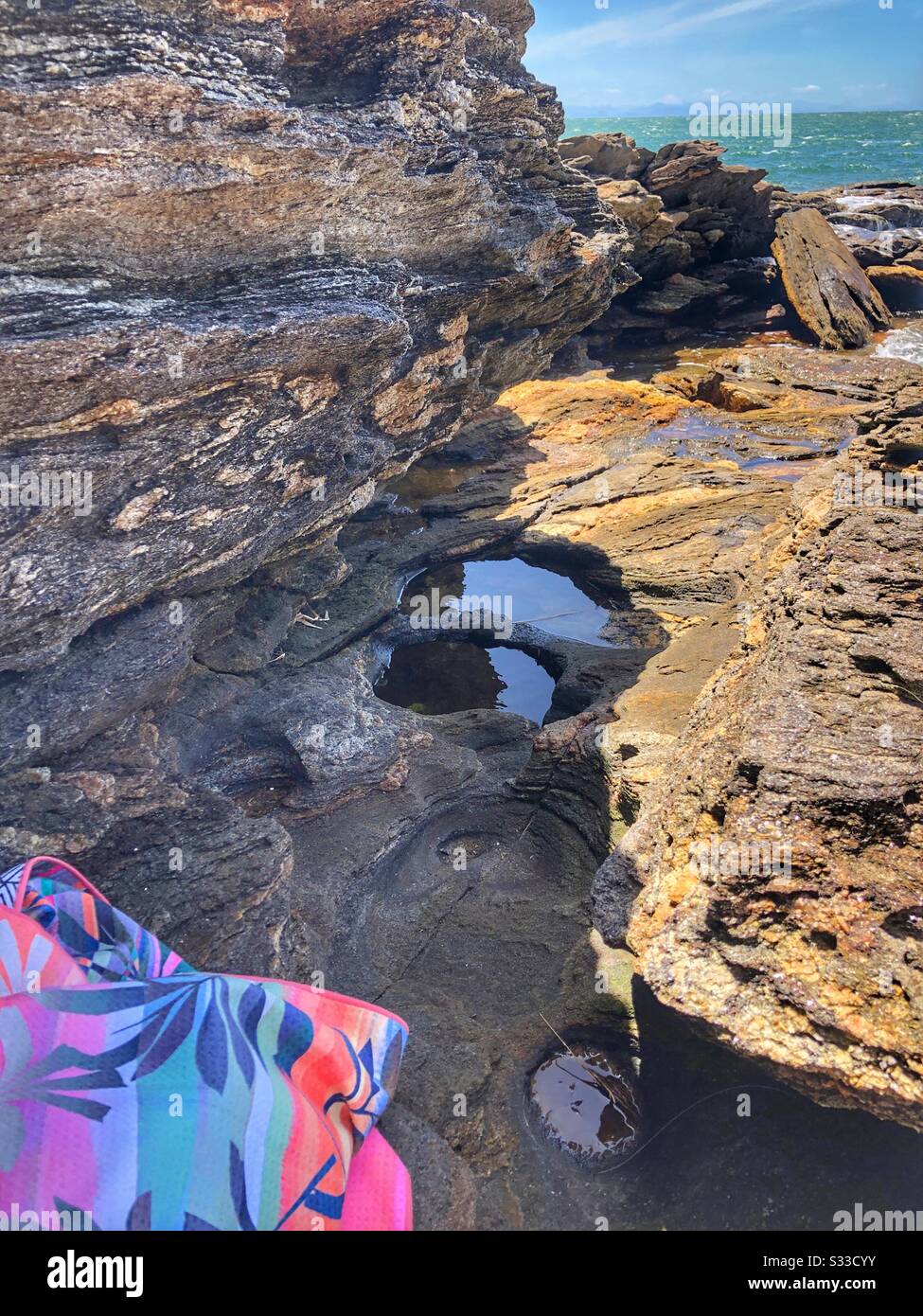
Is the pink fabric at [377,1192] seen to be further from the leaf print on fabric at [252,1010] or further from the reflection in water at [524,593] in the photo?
the reflection in water at [524,593]

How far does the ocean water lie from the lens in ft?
194

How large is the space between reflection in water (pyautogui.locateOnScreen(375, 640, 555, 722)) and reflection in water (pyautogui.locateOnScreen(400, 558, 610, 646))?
1.87 feet

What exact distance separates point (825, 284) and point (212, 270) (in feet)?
64.4

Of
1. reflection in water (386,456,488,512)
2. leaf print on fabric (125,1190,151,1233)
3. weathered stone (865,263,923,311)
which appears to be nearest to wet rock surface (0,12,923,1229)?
leaf print on fabric (125,1190,151,1233)

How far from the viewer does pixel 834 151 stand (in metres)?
78.4

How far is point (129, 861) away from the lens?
5.05 m

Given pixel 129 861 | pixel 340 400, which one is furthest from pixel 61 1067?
pixel 340 400

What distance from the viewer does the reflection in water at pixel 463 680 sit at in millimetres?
9219

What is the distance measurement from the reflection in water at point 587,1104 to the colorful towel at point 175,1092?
1.25 m

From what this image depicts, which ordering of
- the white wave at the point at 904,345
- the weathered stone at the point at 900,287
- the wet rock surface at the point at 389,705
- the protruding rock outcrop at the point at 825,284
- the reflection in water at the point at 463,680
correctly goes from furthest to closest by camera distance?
1. the weathered stone at the point at 900,287
2. the protruding rock outcrop at the point at 825,284
3. the white wave at the point at 904,345
4. the reflection in water at the point at 463,680
5. the wet rock surface at the point at 389,705

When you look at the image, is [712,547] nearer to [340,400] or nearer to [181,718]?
[340,400]

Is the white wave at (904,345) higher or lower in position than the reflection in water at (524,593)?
higher

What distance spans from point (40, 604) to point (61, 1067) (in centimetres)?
288

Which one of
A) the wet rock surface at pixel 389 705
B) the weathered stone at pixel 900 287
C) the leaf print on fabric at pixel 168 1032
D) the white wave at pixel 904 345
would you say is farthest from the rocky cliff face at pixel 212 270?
the weathered stone at pixel 900 287
